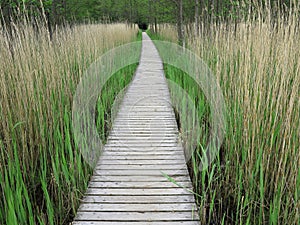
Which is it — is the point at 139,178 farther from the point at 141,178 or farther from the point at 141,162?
the point at 141,162

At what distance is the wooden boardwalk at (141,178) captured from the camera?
58.6 inches

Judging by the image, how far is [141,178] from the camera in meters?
1.84

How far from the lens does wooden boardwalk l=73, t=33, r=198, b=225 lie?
1.49m

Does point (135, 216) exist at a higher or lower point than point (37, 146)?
lower

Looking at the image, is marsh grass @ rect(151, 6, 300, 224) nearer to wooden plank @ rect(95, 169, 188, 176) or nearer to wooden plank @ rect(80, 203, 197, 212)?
wooden plank @ rect(80, 203, 197, 212)

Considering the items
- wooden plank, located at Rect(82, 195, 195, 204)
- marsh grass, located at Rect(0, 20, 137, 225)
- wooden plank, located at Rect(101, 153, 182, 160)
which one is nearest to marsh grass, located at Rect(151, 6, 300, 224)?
wooden plank, located at Rect(82, 195, 195, 204)

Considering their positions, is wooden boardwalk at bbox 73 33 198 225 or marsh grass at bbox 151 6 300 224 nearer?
marsh grass at bbox 151 6 300 224

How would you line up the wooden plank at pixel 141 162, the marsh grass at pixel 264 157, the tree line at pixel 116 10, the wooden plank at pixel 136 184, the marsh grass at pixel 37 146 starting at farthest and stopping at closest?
the tree line at pixel 116 10
the wooden plank at pixel 141 162
the wooden plank at pixel 136 184
the marsh grass at pixel 37 146
the marsh grass at pixel 264 157

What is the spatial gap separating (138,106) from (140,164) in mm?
1543

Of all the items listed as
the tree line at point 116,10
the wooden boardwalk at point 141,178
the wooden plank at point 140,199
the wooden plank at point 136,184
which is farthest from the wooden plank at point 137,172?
the tree line at point 116,10

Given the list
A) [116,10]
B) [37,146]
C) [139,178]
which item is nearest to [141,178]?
[139,178]

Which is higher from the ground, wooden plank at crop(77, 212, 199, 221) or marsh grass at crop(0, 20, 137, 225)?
marsh grass at crop(0, 20, 137, 225)

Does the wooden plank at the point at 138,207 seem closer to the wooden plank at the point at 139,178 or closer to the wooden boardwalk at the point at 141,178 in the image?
the wooden boardwalk at the point at 141,178

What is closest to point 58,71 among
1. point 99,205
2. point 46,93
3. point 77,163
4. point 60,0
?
point 46,93
